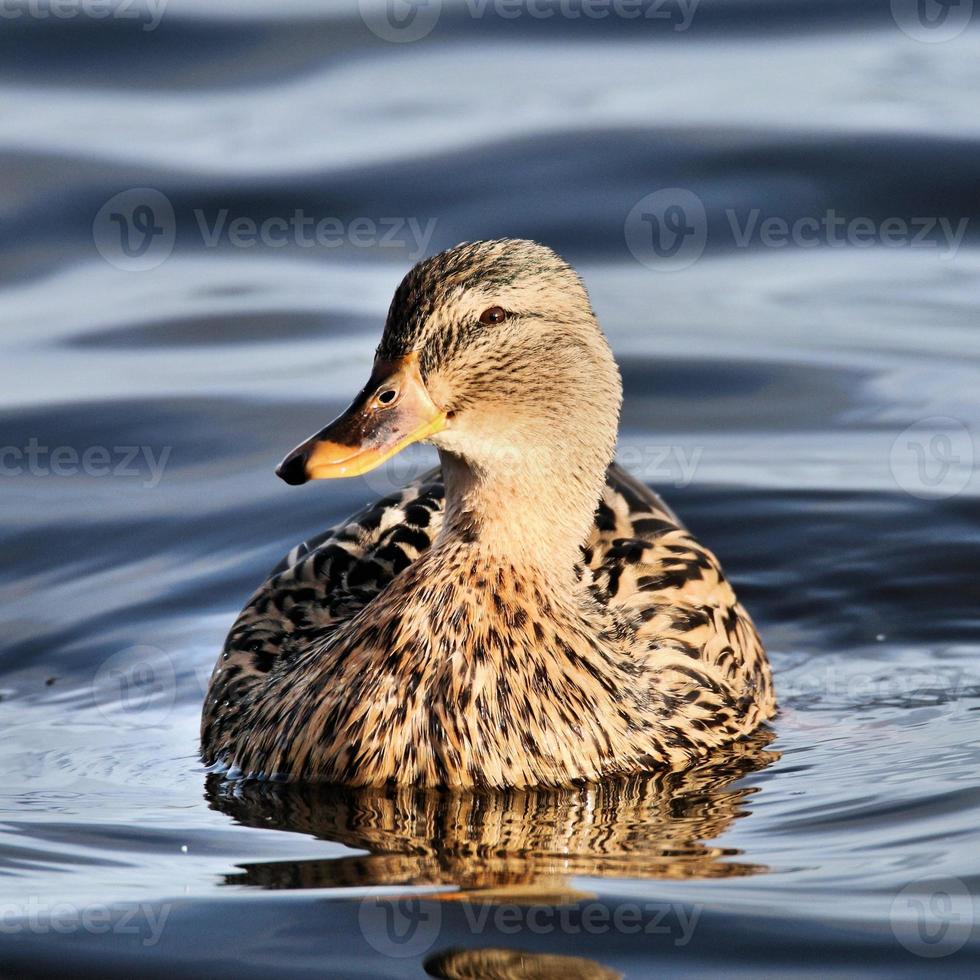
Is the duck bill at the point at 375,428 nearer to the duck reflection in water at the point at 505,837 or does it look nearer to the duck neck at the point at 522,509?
the duck neck at the point at 522,509

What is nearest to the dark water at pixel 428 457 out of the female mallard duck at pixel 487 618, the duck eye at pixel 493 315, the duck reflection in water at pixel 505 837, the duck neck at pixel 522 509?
the duck reflection in water at pixel 505 837

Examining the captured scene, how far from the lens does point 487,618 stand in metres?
6.37

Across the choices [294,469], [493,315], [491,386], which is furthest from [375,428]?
[493,315]

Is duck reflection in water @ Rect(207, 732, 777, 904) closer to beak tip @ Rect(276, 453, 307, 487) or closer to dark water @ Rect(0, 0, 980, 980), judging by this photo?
dark water @ Rect(0, 0, 980, 980)

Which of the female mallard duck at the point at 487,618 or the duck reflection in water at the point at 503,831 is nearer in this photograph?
the duck reflection in water at the point at 503,831

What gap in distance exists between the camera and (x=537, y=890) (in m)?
5.33

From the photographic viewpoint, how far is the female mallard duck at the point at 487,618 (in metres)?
6.05

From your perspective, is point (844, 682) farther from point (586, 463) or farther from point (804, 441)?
point (804, 441)

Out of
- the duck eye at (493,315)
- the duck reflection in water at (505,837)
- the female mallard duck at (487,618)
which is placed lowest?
the duck reflection in water at (505,837)

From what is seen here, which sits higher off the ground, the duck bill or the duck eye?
the duck eye

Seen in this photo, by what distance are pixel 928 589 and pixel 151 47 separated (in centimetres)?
740

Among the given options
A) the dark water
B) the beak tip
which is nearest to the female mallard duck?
the beak tip

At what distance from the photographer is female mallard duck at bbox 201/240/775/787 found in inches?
238

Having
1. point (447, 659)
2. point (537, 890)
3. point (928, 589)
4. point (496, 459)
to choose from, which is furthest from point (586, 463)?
point (928, 589)
